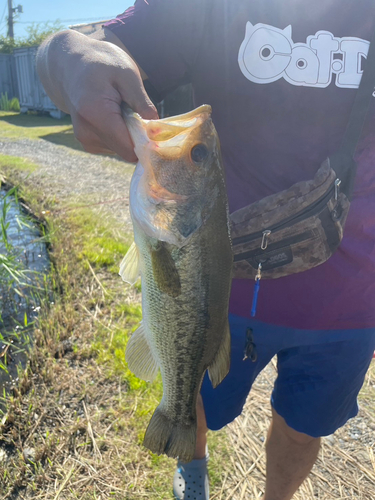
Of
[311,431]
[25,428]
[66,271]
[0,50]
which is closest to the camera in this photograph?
[311,431]

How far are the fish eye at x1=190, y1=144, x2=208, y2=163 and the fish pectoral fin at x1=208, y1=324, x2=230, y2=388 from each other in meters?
0.69

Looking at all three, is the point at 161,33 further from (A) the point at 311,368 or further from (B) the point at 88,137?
(A) the point at 311,368

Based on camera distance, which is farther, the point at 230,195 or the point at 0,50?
the point at 0,50

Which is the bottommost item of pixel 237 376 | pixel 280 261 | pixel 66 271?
pixel 66 271

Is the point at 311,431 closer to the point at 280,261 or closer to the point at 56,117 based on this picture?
the point at 280,261

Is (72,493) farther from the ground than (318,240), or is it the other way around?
(318,240)

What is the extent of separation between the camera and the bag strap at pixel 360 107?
58.1 inches

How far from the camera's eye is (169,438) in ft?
5.12

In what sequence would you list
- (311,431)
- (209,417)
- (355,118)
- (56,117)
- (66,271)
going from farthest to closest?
(56,117) < (66,271) < (209,417) < (311,431) < (355,118)

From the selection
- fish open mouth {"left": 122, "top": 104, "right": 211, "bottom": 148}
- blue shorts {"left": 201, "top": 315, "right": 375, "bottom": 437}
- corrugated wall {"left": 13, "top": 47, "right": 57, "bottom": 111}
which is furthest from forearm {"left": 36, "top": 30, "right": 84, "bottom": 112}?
corrugated wall {"left": 13, "top": 47, "right": 57, "bottom": 111}

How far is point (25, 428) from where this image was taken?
97.9 inches

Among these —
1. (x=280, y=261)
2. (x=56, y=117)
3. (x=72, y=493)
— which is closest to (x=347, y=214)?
(x=280, y=261)

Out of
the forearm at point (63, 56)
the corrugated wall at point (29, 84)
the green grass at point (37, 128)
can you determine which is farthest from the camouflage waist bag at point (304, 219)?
the corrugated wall at point (29, 84)

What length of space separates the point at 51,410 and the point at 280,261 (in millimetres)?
2017
